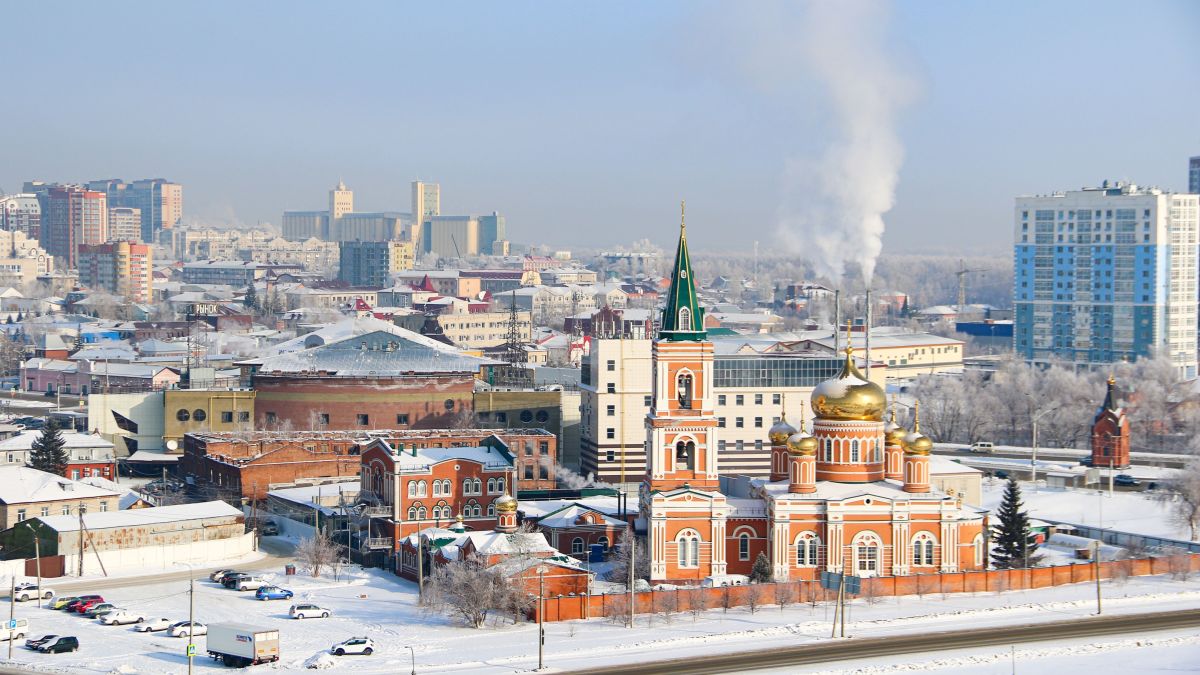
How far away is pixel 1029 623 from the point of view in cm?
3878

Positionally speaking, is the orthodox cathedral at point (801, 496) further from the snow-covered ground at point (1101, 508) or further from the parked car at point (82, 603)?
the parked car at point (82, 603)

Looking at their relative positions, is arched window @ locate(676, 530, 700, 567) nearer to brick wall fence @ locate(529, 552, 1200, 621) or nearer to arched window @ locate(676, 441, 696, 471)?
arched window @ locate(676, 441, 696, 471)

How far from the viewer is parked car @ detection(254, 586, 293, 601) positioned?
41906 millimetres

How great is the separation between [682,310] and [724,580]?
6557mm

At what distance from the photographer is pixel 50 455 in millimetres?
58719

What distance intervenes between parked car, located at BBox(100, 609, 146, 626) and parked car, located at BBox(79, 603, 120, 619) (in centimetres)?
17

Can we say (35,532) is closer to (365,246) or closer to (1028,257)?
(1028,257)

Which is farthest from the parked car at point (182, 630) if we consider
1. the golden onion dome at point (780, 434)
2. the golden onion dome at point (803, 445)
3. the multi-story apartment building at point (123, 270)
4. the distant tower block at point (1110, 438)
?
the multi-story apartment building at point (123, 270)

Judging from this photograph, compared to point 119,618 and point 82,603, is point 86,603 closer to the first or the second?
point 82,603

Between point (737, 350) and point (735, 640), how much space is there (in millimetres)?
31248

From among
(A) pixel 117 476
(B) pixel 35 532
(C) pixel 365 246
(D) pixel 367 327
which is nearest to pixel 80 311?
(C) pixel 365 246

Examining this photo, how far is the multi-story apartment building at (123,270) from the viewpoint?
16788 cm

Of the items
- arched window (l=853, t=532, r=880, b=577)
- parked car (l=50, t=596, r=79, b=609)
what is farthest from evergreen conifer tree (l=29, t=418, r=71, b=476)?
arched window (l=853, t=532, r=880, b=577)

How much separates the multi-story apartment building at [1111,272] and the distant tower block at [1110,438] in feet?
136
